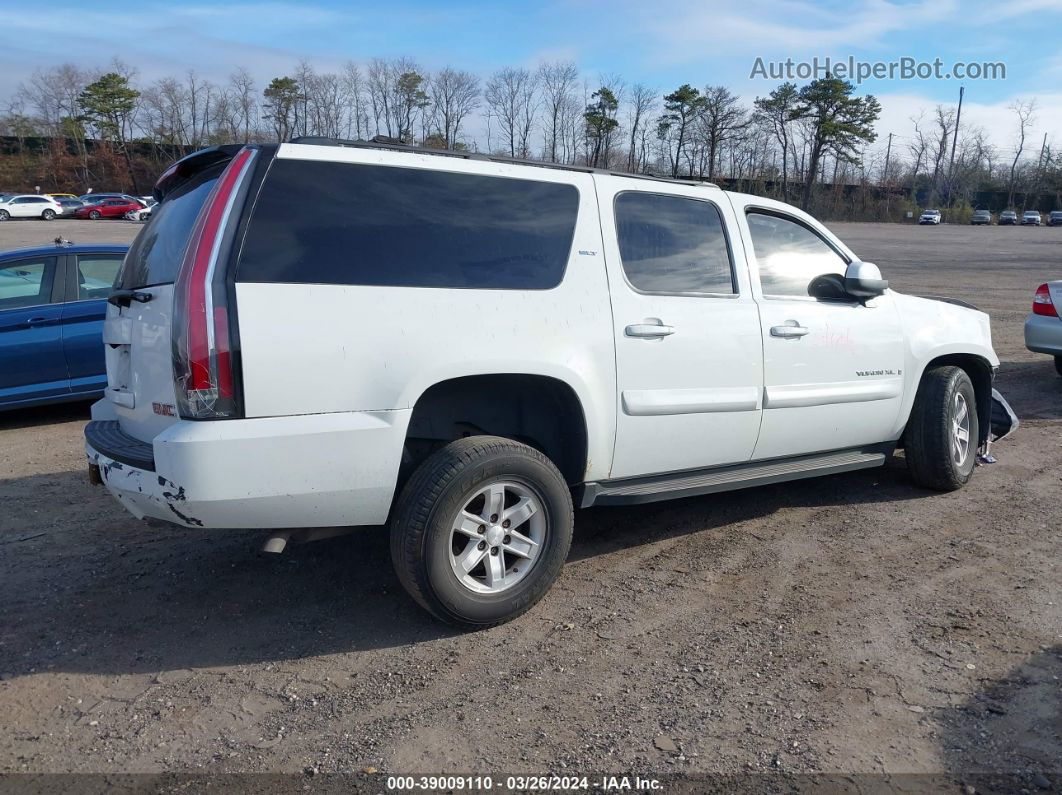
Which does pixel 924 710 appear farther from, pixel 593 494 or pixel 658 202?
pixel 658 202

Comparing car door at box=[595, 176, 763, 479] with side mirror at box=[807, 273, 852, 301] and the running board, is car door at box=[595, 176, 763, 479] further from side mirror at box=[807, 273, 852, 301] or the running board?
side mirror at box=[807, 273, 852, 301]

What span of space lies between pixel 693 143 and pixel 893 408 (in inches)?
3044

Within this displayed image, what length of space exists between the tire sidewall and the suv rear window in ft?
4.69

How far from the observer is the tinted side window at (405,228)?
3355 millimetres

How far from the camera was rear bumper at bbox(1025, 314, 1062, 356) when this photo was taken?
361 inches

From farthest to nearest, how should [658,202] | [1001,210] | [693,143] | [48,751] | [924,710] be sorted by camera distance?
[1001,210]
[693,143]
[658,202]
[924,710]
[48,751]

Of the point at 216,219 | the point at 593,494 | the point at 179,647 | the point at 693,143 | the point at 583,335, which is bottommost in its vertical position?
the point at 179,647

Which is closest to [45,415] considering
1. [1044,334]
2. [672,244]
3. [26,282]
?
[26,282]

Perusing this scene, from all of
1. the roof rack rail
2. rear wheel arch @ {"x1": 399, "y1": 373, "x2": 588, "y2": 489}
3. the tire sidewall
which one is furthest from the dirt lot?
the roof rack rail

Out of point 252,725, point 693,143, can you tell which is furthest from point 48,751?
point 693,143

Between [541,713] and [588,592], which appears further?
[588,592]

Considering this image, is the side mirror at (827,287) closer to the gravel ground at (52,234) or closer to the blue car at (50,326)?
the blue car at (50,326)

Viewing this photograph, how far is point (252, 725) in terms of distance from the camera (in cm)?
308

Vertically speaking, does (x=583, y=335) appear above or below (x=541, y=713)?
above
